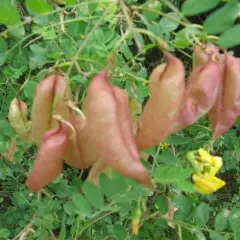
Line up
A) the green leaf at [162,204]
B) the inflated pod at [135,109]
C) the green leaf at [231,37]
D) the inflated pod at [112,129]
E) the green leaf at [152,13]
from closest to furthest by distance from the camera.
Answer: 1. the inflated pod at [112,129]
2. the green leaf at [231,37]
3. the inflated pod at [135,109]
4. the green leaf at [152,13]
5. the green leaf at [162,204]

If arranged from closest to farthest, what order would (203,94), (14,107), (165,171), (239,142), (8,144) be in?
(203,94) → (165,171) → (14,107) → (8,144) → (239,142)

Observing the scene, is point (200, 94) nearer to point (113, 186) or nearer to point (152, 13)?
point (113, 186)

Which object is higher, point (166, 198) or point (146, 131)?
point (146, 131)

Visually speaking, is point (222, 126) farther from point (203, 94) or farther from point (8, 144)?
point (8, 144)

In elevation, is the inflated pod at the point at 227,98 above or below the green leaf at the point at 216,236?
above

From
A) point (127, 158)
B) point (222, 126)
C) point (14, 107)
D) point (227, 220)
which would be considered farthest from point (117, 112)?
point (227, 220)

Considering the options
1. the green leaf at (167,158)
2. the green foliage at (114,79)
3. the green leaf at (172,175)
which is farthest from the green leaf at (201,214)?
the green leaf at (172,175)

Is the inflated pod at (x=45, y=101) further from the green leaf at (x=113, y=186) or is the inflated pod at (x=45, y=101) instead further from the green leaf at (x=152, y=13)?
the green leaf at (x=152, y=13)

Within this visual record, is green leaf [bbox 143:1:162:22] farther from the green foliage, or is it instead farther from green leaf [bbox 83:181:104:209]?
green leaf [bbox 83:181:104:209]
